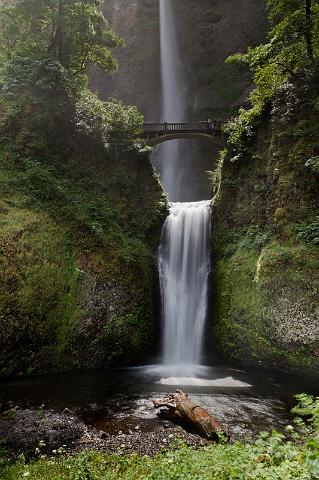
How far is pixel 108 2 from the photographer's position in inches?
1516

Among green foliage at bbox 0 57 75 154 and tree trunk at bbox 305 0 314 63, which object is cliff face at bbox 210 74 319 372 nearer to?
tree trunk at bbox 305 0 314 63

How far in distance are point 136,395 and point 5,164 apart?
1057 cm

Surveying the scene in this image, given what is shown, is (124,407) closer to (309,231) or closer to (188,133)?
(309,231)

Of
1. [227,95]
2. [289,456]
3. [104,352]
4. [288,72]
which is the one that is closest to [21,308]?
[104,352]

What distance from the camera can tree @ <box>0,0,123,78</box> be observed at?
1702 centimetres

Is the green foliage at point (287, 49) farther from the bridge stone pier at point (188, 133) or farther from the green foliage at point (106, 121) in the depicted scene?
the green foliage at point (106, 121)

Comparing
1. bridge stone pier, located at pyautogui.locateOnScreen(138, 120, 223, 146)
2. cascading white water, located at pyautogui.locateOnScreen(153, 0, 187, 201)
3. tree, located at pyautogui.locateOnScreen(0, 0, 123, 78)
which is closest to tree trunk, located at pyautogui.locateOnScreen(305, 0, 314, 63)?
bridge stone pier, located at pyautogui.locateOnScreen(138, 120, 223, 146)

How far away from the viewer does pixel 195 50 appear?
36000 mm

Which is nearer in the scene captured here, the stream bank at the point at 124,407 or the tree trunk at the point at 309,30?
the stream bank at the point at 124,407

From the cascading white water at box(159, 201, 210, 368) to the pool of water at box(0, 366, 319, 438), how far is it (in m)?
1.62

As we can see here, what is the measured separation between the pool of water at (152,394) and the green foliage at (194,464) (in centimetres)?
147

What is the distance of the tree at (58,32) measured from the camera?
17.0 m

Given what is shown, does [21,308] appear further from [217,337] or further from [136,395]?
[217,337]

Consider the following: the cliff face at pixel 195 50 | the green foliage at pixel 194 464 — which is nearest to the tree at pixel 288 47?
the green foliage at pixel 194 464
